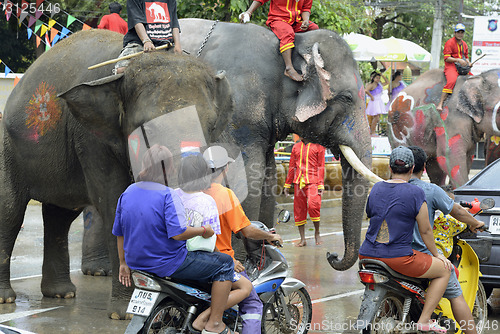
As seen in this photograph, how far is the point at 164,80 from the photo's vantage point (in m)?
5.66

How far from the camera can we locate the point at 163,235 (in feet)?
14.7

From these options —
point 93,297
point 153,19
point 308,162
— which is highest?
point 153,19

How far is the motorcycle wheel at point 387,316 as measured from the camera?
5.18m

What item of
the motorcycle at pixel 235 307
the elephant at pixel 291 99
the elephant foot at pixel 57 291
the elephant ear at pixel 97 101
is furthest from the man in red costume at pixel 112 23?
the motorcycle at pixel 235 307

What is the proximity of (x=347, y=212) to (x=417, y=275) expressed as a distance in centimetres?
200

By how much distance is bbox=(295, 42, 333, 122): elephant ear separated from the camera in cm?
708

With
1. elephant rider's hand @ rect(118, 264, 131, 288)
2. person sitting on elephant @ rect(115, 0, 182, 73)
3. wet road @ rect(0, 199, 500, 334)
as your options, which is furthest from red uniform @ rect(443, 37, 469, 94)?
elephant rider's hand @ rect(118, 264, 131, 288)

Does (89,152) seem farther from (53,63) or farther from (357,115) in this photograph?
(357,115)

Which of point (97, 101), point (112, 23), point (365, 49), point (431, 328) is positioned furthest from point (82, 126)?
point (365, 49)

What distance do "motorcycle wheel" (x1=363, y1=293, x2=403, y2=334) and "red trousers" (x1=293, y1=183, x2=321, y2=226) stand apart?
17.4 ft

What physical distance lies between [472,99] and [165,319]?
8.37 meters

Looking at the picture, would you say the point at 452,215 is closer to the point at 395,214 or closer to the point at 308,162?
the point at 395,214

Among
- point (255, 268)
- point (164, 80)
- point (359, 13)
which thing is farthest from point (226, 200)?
point (359, 13)

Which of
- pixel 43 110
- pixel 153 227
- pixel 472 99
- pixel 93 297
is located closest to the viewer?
pixel 153 227
